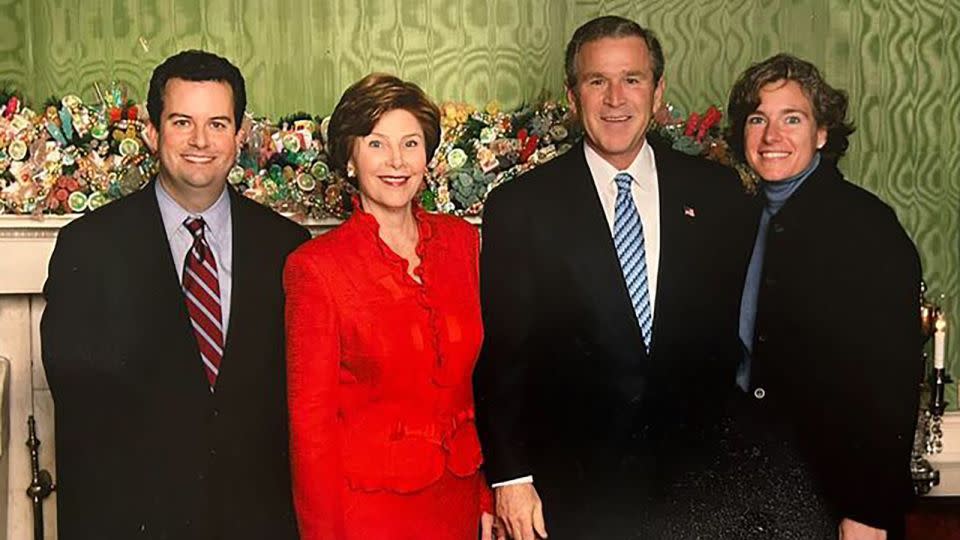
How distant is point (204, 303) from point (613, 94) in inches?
29.8

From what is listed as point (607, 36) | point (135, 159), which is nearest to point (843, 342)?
point (607, 36)

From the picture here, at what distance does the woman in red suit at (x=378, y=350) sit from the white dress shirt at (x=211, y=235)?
0.12 meters

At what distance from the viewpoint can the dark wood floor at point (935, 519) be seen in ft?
7.60

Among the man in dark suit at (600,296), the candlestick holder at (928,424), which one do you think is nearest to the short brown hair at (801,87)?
the man in dark suit at (600,296)

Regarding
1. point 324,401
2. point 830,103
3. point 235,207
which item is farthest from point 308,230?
point 830,103

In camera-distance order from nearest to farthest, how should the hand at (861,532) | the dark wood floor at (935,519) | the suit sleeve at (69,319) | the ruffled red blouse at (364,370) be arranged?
1. the ruffled red blouse at (364,370)
2. the suit sleeve at (69,319)
3. the hand at (861,532)
4. the dark wood floor at (935,519)

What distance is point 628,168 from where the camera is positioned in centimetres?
211

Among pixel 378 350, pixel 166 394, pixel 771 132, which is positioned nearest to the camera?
pixel 378 350

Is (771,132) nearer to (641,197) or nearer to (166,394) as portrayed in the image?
(641,197)

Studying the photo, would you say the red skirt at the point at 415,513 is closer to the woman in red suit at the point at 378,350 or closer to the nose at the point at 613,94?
the woman in red suit at the point at 378,350

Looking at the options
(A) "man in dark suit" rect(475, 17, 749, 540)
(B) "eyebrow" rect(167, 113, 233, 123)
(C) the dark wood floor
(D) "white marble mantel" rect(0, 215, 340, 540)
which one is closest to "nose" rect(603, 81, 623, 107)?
(A) "man in dark suit" rect(475, 17, 749, 540)

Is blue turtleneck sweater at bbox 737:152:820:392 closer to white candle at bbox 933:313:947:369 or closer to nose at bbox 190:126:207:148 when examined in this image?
white candle at bbox 933:313:947:369

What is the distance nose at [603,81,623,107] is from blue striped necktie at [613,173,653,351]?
0.41 ft

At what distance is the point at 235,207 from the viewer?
205cm
